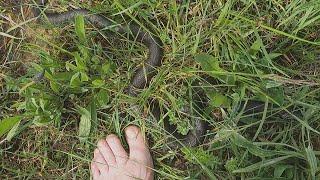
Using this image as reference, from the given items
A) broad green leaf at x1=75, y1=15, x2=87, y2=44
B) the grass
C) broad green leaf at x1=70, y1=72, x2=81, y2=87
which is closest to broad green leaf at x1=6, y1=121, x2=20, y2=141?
the grass

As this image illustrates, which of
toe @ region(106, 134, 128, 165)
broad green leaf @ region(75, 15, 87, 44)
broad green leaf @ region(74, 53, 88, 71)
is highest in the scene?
broad green leaf @ region(75, 15, 87, 44)

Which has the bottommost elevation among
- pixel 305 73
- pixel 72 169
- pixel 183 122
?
pixel 72 169

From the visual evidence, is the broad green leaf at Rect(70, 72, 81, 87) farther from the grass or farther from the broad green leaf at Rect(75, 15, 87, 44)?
the broad green leaf at Rect(75, 15, 87, 44)

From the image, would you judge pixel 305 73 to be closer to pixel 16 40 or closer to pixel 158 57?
pixel 158 57

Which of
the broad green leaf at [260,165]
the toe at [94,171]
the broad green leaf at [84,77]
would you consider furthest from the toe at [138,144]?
the broad green leaf at [260,165]

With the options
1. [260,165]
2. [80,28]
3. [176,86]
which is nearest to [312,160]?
[260,165]

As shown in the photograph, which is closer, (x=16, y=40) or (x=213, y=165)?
(x=213, y=165)

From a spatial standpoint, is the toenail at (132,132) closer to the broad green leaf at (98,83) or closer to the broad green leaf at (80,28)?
the broad green leaf at (98,83)

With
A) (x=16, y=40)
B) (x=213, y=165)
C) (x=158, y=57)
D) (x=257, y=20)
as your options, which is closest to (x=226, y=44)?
(x=257, y=20)
